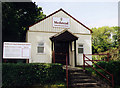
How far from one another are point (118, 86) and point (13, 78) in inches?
277

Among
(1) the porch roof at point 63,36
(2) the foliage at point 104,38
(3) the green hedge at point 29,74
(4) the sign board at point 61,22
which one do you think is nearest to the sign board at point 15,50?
(3) the green hedge at point 29,74

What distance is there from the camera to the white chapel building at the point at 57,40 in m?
14.8

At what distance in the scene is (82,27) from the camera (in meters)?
16.7

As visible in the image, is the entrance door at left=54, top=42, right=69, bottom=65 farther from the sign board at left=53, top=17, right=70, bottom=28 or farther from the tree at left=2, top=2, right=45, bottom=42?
the tree at left=2, top=2, right=45, bottom=42

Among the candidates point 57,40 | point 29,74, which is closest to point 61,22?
point 57,40

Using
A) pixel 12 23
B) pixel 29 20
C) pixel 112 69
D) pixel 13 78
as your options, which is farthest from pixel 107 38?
pixel 13 78

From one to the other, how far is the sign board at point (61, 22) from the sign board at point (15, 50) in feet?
17.7

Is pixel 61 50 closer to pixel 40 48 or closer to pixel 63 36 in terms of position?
pixel 63 36

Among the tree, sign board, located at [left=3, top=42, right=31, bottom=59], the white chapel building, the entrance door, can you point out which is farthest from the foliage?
sign board, located at [left=3, top=42, right=31, bottom=59]

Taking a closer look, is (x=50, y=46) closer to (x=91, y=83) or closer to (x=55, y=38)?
(x=55, y=38)

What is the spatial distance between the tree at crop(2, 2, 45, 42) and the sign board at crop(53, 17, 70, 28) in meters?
3.21

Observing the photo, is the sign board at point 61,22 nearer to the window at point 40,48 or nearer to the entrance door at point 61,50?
the entrance door at point 61,50

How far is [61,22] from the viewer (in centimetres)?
1619

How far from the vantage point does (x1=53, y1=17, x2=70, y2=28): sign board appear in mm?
16003
